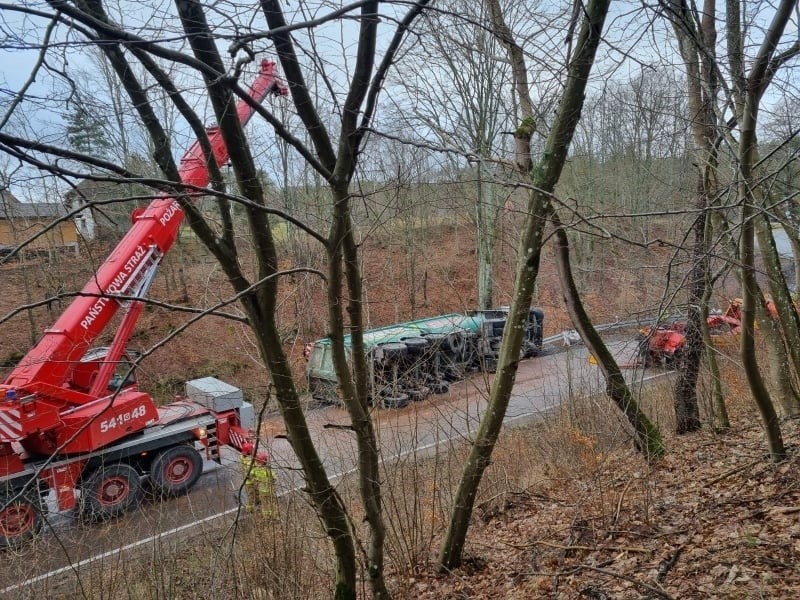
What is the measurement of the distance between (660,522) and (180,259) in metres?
18.2

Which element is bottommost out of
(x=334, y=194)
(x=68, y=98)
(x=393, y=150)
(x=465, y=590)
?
(x=465, y=590)

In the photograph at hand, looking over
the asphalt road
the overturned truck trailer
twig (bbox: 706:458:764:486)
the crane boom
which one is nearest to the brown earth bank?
the overturned truck trailer

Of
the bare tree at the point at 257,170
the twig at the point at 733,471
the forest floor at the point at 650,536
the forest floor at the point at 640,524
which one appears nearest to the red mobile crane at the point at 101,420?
the forest floor at the point at 640,524

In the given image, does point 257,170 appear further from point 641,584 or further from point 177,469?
point 177,469

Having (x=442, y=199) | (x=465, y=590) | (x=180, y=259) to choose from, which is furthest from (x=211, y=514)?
(x=180, y=259)

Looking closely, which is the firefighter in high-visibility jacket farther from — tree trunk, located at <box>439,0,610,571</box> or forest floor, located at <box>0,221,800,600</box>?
tree trunk, located at <box>439,0,610,571</box>

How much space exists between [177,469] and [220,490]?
7.48ft

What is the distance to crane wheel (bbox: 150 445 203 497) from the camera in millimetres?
7797

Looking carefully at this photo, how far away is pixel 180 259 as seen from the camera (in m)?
19.0

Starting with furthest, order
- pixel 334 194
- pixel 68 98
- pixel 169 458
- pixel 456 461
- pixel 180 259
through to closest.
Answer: pixel 180 259 → pixel 169 458 → pixel 456 461 → pixel 334 194 → pixel 68 98

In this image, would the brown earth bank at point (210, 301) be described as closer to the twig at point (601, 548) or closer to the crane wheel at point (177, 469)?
the crane wheel at point (177, 469)

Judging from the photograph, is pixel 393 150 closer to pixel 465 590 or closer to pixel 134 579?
pixel 465 590

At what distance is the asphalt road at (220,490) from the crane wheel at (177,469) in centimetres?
21

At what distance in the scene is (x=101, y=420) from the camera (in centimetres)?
709
